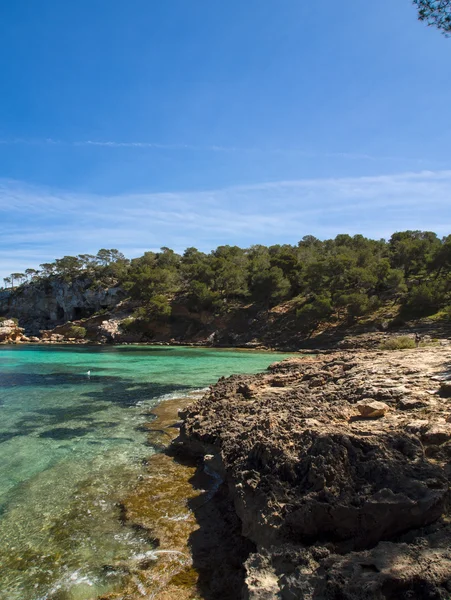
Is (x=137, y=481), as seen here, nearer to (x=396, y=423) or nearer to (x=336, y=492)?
(x=336, y=492)

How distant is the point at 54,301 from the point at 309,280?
63.9m

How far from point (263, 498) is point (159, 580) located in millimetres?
1641

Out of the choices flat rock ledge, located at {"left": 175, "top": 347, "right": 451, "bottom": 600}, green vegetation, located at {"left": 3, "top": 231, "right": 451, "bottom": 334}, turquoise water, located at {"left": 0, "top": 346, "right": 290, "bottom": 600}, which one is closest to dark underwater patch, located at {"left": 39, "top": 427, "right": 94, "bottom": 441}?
turquoise water, located at {"left": 0, "top": 346, "right": 290, "bottom": 600}

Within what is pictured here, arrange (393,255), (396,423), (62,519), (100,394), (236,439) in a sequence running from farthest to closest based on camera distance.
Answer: (393,255)
(100,394)
(236,439)
(396,423)
(62,519)

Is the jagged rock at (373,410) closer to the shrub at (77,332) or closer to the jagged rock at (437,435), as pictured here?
the jagged rock at (437,435)

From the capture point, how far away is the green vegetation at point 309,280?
1860 inches

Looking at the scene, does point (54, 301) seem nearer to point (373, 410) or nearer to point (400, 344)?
point (400, 344)

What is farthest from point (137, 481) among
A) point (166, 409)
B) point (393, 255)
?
point (393, 255)

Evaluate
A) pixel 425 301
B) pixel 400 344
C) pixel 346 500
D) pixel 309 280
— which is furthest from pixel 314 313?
pixel 346 500

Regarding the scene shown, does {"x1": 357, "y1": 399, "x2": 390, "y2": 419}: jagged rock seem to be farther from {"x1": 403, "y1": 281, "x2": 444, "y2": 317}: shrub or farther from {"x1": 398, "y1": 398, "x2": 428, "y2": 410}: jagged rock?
{"x1": 403, "y1": 281, "x2": 444, "y2": 317}: shrub

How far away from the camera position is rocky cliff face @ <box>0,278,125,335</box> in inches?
3169

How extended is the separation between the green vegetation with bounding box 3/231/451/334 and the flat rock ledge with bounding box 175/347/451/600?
39.6 meters

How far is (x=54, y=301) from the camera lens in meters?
90.2

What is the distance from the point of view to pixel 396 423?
7070 mm
